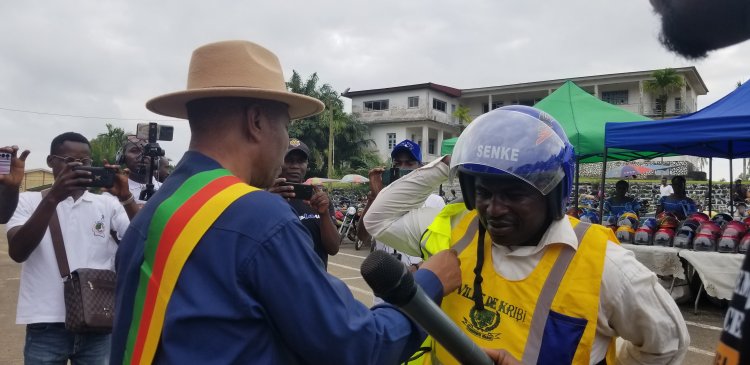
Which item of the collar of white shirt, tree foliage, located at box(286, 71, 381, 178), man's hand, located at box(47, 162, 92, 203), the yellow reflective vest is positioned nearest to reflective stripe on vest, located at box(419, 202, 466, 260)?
the yellow reflective vest

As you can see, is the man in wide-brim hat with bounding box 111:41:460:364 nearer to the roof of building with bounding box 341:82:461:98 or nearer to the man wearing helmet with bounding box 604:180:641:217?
the man wearing helmet with bounding box 604:180:641:217

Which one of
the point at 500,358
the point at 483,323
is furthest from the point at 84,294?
the point at 500,358

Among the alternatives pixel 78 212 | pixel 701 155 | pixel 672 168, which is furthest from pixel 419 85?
pixel 78 212

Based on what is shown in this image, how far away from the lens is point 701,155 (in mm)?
10055

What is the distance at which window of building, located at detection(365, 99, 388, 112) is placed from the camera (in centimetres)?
3978

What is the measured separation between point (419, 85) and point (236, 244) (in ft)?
121

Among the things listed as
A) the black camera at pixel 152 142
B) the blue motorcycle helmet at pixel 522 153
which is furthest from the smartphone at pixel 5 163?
the blue motorcycle helmet at pixel 522 153

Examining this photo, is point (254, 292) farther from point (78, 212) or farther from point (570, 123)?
point (570, 123)

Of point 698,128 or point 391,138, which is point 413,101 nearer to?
point 391,138

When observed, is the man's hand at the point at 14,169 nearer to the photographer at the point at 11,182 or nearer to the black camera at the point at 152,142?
the photographer at the point at 11,182

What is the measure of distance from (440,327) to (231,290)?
561mm

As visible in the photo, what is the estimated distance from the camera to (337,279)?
150cm

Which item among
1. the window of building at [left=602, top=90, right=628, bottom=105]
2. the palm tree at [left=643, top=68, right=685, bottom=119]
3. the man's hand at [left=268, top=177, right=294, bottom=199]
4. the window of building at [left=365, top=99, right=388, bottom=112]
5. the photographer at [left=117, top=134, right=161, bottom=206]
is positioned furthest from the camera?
the window of building at [left=365, top=99, right=388, bottom=112]

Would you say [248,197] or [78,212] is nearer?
[248,197]
